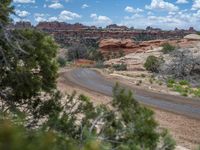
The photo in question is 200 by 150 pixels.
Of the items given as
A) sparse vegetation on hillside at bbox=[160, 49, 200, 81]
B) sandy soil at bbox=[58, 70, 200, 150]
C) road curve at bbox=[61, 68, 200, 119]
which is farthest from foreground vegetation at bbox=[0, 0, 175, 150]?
sparse vegetation on hillside at bbox=[160, 49, 200, 81]

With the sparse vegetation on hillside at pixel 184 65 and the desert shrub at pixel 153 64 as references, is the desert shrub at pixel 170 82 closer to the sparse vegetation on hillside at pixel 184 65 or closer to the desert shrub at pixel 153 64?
the sparse vegetation on hillside at pixel 184 65

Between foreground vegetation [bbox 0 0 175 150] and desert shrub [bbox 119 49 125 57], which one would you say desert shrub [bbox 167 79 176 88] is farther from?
desert shrub [bbox 119 49 125 57]

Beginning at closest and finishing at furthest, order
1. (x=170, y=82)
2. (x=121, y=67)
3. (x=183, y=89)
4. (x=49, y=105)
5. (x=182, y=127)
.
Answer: (x=49, y=105)
(x=182, y=127)
(x=183, y=89)
(x=170, y=82)
(x=121, y=67)

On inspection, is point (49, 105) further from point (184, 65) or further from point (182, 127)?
point (184, 65)

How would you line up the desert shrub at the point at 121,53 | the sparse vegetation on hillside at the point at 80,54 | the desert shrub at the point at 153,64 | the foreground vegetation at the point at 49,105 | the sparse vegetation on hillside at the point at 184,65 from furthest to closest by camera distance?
the desert shrub at the point at 121,53
the sparse vegetation on hillside at the point at 80,54
the desert shrub at the point at 153,64
the sparse vegetation on hillside at the point at 184,65
the foreground vegetation at the point at 49,105

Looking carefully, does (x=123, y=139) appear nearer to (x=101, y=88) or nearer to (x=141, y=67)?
(x=101, y=88)

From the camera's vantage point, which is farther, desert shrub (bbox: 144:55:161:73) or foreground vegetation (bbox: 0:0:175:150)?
desert shrub (bbox: 144:55:161:73)

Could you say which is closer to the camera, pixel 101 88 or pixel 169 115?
pixel 169 115

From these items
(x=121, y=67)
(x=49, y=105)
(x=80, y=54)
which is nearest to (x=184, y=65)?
(x=121, y=67)

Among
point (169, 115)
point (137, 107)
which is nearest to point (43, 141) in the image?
point (137, 107)

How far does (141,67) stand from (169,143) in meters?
49.3

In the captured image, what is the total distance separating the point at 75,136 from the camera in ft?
27.4

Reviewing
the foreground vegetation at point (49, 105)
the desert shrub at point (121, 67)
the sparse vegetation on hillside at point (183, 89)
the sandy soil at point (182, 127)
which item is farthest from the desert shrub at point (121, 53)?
the foreground vegetation at point (49, 105)

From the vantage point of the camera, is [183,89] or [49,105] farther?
[183,89]
